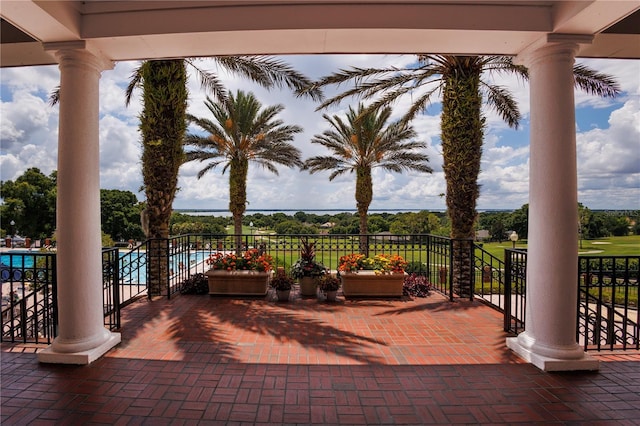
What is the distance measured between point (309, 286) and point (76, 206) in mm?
4254

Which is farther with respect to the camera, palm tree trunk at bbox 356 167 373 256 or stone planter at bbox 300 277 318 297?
palm tree trunk at bbox 356 167 373 256

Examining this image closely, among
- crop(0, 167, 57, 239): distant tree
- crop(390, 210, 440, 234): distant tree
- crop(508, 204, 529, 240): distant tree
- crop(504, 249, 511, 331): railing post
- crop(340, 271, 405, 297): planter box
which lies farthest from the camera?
crop(0, 167, 57, 239): distant tree

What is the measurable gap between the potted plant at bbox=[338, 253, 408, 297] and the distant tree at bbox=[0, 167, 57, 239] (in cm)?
2193

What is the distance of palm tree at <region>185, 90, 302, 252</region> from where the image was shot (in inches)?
512

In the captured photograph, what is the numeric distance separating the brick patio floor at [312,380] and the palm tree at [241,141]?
9255 millimetres

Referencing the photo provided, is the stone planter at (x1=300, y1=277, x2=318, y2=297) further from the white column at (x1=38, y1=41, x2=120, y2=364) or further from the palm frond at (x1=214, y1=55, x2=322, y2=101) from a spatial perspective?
the palm frond at (x1=214, y1=55, x2=322, y2=101)

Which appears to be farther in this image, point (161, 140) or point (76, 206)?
point (161, 140)

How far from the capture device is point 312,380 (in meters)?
3.37

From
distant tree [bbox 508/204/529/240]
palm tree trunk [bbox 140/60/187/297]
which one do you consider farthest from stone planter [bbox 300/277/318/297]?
distant tree [bbox 508/204/529/240]

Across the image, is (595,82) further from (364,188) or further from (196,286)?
(196,286)

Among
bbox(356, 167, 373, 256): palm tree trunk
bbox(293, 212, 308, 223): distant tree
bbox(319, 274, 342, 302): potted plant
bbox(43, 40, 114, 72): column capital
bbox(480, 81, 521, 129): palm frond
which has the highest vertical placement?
bbox(480, 81, 521, 129): palm frond

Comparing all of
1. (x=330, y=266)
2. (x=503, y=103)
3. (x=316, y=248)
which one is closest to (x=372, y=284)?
(x=330, y=266)

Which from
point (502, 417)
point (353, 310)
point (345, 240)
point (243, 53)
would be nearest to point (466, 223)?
point (345, 240)

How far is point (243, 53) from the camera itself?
4090 mm
